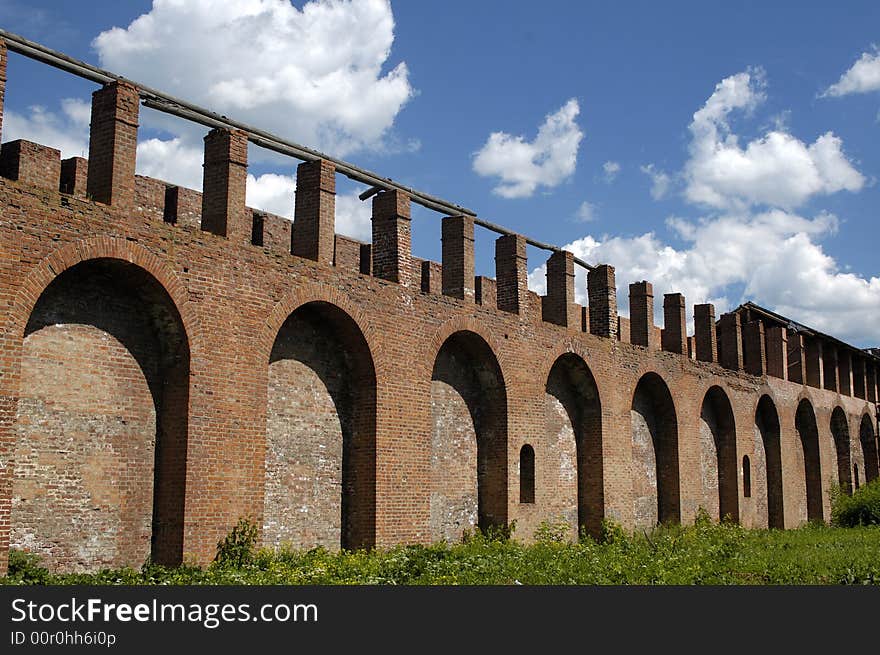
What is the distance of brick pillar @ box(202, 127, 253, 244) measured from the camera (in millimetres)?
12969

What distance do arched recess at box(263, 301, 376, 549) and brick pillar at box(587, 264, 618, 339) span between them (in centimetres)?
757

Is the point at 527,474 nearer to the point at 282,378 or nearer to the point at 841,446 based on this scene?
the point at 282,378

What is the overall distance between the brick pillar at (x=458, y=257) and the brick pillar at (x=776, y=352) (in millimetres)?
15383

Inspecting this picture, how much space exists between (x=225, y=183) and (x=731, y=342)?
17.6 meters

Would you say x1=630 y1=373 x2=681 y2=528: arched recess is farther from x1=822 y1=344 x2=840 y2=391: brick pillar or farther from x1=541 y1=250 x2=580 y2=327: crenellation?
x1=822 y1=344 x2=840 y2=391: brick pillar

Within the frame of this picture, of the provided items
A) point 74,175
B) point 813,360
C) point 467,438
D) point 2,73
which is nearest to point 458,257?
point 467,438

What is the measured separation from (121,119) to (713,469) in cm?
1861

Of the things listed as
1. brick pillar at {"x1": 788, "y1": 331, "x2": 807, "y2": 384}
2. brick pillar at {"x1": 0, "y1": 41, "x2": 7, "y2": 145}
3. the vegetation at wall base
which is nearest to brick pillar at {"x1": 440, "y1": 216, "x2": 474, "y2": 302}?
brick pillar at {"x1": 0, "y1": 41, "x2": 7, "y2": 145}

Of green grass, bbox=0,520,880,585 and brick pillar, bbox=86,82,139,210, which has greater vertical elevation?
brick pillar, bbox=86,82,139,210

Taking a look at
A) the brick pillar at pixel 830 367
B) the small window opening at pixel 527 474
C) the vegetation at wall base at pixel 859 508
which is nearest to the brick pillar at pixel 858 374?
the brick pillar at pixel 830 367

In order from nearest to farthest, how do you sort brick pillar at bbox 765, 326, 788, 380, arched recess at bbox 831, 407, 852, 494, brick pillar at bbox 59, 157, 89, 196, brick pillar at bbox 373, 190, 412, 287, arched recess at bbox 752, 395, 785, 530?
brick pillar at bbox 59, 157, 89, 196 < brick pillar at bbox 373, 190, 412, 287 < arched recess at bbox 752, 395, 785, 530 < brick pillar at bbox 765, 326, 788, 380 < arched recess at bbox 831, 407, 852, 494

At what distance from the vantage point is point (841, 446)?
33.5m

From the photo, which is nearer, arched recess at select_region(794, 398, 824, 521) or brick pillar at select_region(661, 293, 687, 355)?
brick pillar at select_region(661, 293, 687, 355)

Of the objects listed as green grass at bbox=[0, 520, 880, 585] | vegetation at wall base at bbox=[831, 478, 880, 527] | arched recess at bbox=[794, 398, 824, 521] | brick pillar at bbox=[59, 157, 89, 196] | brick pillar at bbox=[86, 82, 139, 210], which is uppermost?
brick pillar at bbox=[59, 157, 89, 196]
